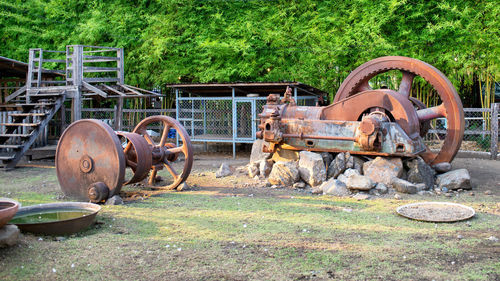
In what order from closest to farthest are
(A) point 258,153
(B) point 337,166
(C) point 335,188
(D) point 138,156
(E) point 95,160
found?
(E) point 95,160 → (D) point 138,156 → (C) point 335,188 → (B) point 337,166 → (A) point 258,153

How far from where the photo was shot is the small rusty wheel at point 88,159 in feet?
25.2

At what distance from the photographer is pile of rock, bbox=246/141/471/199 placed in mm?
8742

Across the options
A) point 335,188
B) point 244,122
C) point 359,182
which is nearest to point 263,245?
point 335,188

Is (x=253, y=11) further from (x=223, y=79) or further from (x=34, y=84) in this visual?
(x=34, y=84)

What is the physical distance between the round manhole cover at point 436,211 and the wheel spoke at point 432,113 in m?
3.34

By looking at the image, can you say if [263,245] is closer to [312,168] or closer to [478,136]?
[312,168]

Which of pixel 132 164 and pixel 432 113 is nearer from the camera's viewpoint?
pixel 132 164

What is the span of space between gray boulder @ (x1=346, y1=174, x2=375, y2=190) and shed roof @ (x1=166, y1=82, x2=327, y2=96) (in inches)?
196

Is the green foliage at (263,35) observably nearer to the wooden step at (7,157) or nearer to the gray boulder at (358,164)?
the gray boulder at (358,164)

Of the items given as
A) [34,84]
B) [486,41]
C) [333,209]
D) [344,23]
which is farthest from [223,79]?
[333,209]

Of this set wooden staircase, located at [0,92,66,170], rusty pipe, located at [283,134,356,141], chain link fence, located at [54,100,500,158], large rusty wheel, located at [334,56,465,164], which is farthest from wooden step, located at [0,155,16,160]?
large rusty wheel, located at [334,56,465,164]

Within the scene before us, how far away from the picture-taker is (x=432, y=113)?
403 inches

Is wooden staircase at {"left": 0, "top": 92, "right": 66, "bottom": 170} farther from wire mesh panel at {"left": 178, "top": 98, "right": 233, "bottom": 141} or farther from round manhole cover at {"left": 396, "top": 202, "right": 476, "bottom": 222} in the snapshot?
round manhole cover at {"left": 396, "top": 202, "right": 476, "bottom": 222}

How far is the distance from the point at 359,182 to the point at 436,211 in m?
1.78
